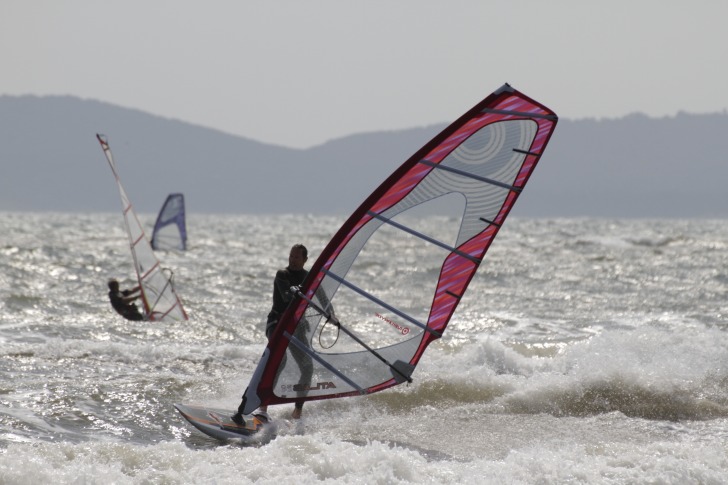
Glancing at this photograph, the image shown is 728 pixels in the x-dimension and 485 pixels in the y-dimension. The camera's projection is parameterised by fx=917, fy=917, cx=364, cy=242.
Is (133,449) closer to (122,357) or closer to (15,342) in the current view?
(122,357)

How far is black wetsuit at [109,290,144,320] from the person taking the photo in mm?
11000

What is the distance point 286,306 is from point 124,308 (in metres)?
5.63

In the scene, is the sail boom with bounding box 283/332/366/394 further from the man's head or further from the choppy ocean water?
the man's head

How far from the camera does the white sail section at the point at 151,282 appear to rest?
11.1 m

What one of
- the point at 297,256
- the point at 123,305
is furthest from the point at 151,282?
the point at 297,256

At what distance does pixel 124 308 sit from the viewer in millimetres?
11062

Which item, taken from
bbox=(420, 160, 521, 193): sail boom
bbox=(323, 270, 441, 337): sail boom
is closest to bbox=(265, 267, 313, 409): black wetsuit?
bbox=(323, 270, 441, 337): sail boom

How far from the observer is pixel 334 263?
18.0 feet

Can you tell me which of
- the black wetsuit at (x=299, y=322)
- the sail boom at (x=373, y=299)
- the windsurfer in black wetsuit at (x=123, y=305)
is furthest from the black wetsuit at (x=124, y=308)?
the sail boom at (x=373, y=299)

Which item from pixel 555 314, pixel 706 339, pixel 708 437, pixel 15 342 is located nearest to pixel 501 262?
pixel 555 314

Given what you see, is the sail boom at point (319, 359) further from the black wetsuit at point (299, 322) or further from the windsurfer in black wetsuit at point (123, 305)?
the windsurfer in black wetsuit at point (123, 305)

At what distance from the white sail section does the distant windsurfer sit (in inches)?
211

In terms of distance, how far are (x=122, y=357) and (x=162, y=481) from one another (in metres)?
3.79

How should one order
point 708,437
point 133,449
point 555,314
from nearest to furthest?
point 133,449 < point 708,437 < point 555,314
